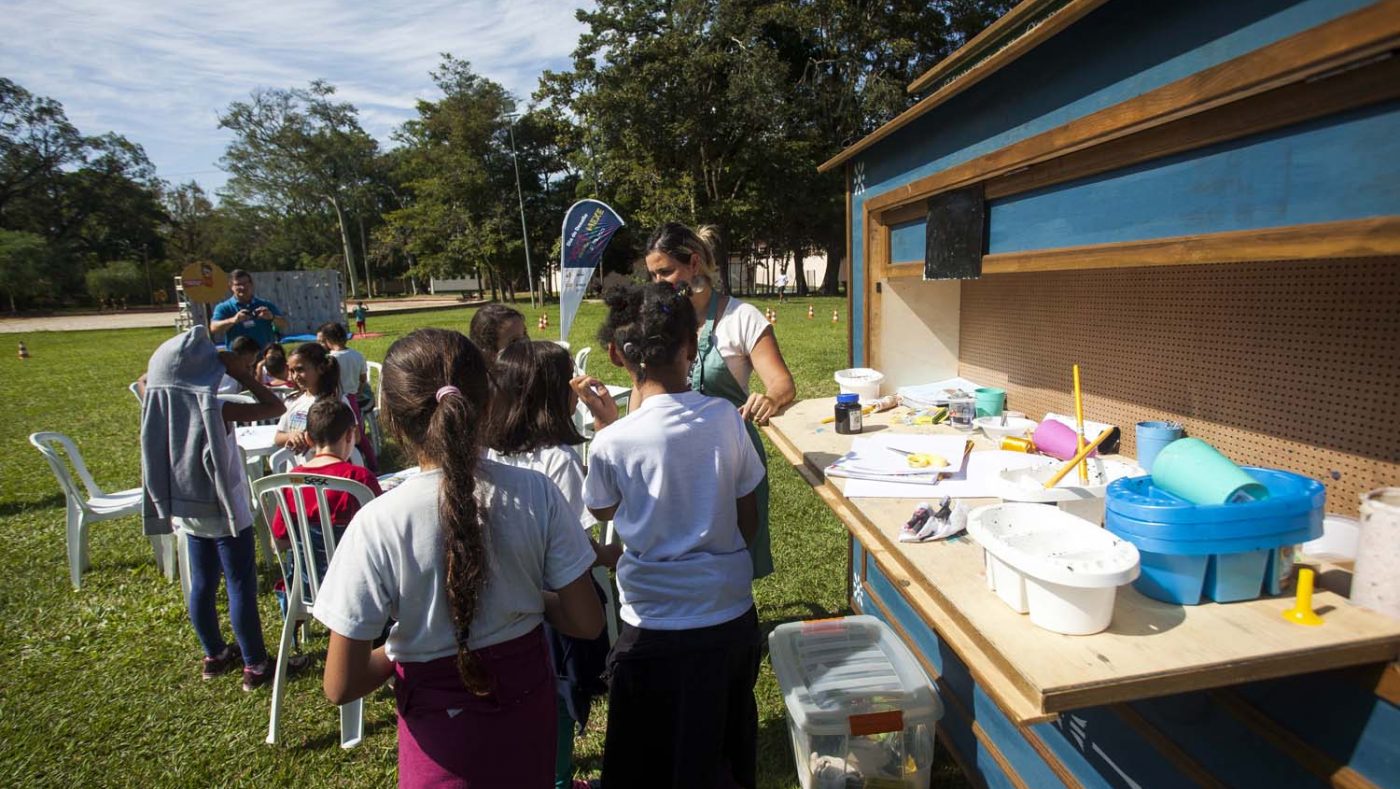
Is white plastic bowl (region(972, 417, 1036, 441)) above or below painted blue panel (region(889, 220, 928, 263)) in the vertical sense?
below

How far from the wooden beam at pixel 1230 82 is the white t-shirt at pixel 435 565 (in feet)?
5.29

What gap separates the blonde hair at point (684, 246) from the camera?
2.63 metres

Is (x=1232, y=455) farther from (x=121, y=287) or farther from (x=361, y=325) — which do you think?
(x=121, y=287)

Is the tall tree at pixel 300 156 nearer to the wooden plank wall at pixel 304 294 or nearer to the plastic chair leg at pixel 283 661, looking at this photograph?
the wooden plank wall at pixel 304 294

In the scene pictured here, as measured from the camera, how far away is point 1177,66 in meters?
1.41

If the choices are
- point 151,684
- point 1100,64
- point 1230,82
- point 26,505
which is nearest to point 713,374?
point 1100,64

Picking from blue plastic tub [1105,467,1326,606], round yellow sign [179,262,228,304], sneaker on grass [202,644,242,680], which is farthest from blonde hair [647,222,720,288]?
round yellow sign [179,262,228,304]

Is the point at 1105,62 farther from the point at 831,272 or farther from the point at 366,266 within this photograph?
the point at 366,266

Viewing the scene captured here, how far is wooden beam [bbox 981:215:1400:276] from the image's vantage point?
1023 millimetres

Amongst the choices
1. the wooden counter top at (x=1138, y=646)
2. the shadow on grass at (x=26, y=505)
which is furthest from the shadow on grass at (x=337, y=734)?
the shadow on grass at (x=26, y=505)

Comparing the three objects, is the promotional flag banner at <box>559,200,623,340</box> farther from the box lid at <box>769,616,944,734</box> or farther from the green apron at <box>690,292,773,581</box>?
the box lid at <box>769,616,944,734</box>

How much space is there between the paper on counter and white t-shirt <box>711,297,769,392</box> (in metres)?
0.89

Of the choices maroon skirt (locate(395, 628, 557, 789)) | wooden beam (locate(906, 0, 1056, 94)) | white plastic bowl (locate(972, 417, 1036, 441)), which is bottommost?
maroon skirt (locate(395, 628, 557, 789))

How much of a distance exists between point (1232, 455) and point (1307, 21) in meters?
1.19
